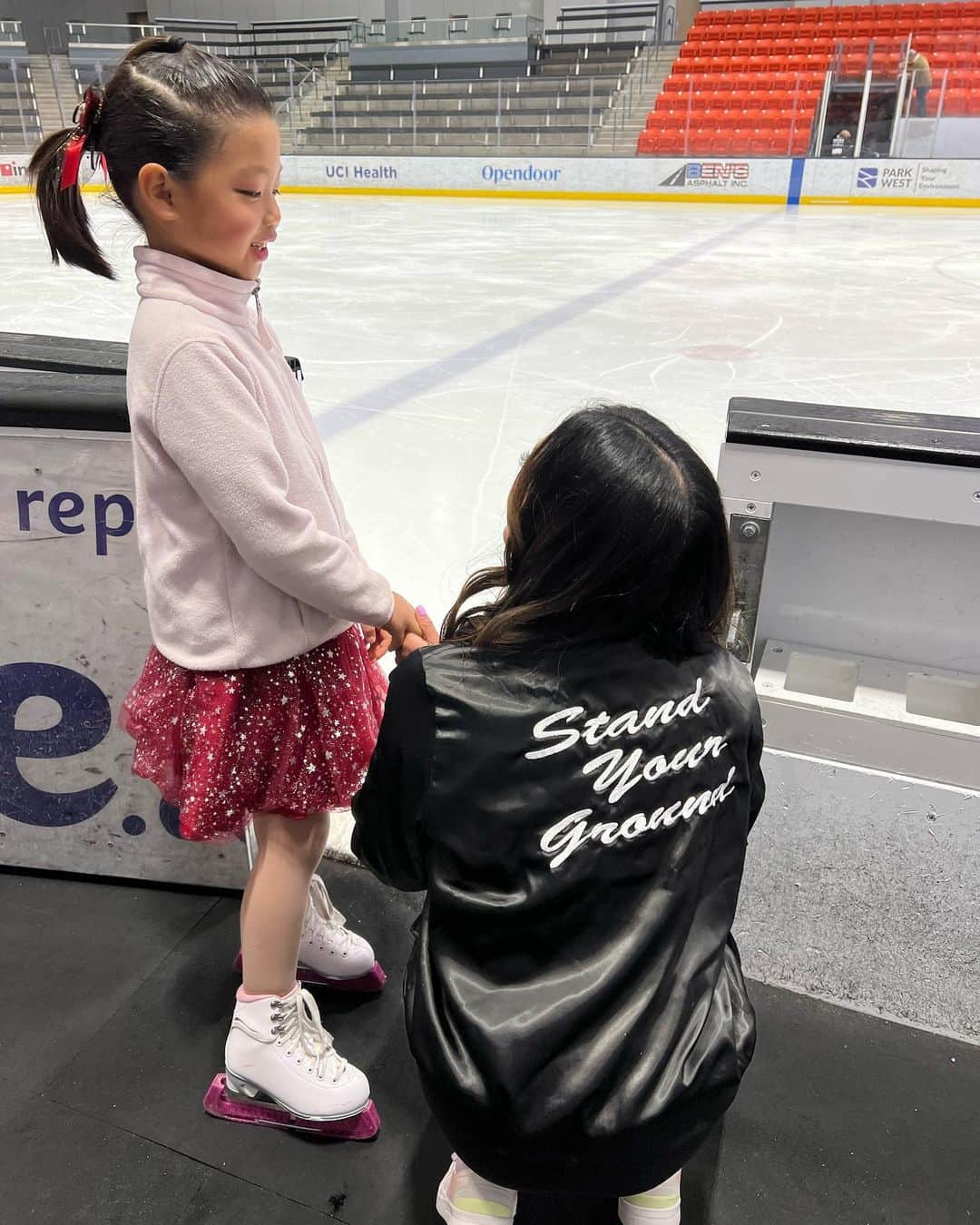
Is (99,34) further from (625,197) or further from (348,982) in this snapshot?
(348,982)

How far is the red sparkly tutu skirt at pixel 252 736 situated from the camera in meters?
0.85

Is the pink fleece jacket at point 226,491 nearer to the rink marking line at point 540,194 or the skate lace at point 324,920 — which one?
the skate lace at point 324,920

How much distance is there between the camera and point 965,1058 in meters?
1.00

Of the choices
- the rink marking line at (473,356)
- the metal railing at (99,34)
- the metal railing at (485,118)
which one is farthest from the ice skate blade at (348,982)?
the metal railing at (99,34)

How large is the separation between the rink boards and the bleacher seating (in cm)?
36

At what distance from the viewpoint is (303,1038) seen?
93 cm

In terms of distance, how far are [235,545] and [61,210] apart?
32 cm

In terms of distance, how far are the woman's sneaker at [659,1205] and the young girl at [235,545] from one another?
0.27m

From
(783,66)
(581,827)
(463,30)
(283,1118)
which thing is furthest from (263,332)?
(463,30)

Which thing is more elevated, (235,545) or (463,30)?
Answer: (463,30)

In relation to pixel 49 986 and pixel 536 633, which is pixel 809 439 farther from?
pixel 49 986

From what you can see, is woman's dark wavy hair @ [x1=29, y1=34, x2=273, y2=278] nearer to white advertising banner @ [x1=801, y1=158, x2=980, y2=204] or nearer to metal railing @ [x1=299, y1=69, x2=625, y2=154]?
white advertising banner @ [x1=801, y1=158, x2=980, y2=204]

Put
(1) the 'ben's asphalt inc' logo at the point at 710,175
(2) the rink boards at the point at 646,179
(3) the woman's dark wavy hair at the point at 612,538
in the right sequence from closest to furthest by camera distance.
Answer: (3) the woman's dark wavy hair at the point at 612,538 < (2) the rink boards at the point at 646,179 < (1) the 'ben's asphalt inc' logo at the point at 710,175

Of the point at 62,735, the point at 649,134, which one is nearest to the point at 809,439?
the point at 62,735
